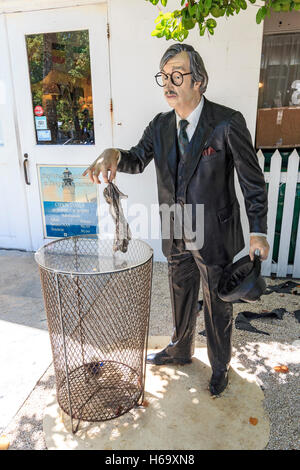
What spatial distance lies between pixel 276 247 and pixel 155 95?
2.17 metres

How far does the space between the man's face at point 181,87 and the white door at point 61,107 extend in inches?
91.0

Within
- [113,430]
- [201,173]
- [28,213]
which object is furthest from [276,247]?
[28,213]

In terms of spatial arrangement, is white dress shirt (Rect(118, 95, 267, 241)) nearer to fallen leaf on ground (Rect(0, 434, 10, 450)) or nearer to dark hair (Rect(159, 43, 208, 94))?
dark hair (Rect(159, 43, 208, 94))

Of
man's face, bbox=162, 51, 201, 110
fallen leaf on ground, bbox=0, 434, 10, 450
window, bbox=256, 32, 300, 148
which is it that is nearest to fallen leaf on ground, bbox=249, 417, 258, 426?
fallen leaf on ground, bbox=0, 434, 10, 450

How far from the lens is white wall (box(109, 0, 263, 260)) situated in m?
3.56

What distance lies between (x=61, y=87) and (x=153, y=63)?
1.15m

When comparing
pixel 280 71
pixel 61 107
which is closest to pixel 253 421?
pixel 61 107

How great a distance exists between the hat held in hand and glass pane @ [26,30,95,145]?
2780mm

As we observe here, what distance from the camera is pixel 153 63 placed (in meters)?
3.79

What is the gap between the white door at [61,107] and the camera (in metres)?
3.95

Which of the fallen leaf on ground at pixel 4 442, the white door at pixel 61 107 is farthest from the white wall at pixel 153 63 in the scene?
the fallen leaf on ground at pixel 4 442

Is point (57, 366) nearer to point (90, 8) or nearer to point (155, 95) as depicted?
point (155, 95)

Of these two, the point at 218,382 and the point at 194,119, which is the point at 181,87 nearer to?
the point at 194,119

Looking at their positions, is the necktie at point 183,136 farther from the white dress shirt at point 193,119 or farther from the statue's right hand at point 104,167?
the statue's right hand at point 104,167
